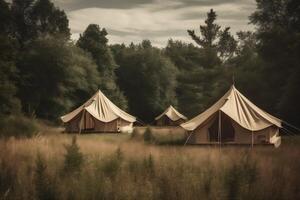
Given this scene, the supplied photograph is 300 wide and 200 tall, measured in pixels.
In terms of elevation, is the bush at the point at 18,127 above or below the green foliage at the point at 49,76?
below

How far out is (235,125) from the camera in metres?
19.9

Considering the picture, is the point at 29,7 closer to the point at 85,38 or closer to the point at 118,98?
the point at 85,38

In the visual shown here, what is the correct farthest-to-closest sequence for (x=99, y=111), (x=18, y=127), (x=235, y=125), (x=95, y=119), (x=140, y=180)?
1. (x=99, y=111)
2. (x=95, y=119)
3. (x=235, y=125)
4. (x=18, y=127)
5. (x=140, y=180)

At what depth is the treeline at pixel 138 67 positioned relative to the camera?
3241cm

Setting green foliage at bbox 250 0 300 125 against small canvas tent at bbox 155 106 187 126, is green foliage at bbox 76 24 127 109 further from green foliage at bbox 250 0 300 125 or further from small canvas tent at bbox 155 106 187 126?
green foliage at bbox 250 0 300 125

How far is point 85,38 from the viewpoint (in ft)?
171

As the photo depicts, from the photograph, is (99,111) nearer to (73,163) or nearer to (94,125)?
(94,125)

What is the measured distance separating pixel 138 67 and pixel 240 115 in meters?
36.1

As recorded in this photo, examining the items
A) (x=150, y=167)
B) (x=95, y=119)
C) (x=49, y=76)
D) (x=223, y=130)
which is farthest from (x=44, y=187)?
(x=49, y=76)

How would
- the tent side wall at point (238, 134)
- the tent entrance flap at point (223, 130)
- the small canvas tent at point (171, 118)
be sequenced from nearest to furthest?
the tent side wall at point (238, 134) < the tent entrance flap at point (223, 130) < the small canvas tent at point (171, 118)

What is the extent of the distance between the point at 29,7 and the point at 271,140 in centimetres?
4065

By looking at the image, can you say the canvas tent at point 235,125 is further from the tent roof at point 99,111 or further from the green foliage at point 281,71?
the tent roof at point 99,111

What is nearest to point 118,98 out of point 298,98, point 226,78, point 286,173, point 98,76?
point 98,76

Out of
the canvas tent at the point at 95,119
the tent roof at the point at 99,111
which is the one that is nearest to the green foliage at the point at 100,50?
the tent roof at the point at 99,111
